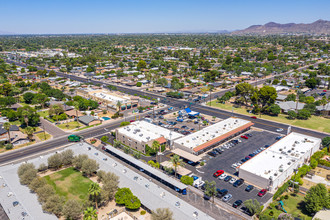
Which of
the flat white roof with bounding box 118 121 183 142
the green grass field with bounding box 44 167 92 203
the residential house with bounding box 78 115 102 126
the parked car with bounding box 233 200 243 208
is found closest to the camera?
the parked car with bounding box 233 200 243 208

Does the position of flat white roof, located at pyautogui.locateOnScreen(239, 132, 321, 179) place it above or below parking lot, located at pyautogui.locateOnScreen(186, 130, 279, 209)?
above

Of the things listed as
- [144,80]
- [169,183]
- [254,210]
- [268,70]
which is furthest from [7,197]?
[268,70]

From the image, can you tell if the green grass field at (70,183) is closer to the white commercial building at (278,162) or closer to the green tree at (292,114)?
the white commercial building at (278,162)

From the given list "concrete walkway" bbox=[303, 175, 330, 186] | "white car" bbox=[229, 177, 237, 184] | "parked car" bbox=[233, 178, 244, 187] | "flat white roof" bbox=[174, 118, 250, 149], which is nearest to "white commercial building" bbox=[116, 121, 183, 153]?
"flat white roof" bbox=[174, 118, 250, 149]

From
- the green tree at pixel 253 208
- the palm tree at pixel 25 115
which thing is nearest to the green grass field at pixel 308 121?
the green tree at pixel 253 208

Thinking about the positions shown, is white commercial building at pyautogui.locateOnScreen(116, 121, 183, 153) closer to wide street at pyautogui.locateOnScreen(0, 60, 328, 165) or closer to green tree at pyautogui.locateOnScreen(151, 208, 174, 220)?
wide street at pyautogui.locateOnScreen(0, 60, 328, 165)

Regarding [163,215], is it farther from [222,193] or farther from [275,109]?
[275,109]
